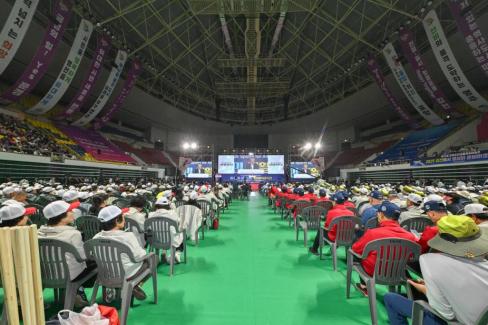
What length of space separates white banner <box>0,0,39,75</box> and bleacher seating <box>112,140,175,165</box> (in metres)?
17.7

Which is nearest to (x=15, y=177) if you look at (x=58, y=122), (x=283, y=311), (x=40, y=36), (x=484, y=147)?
(x=40, y=36)

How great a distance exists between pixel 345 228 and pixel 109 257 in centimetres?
365

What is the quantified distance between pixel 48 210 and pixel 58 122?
23825 mm

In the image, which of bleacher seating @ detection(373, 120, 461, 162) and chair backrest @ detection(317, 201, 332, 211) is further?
bleacher seating @ detection(373, 120, 461, 162)

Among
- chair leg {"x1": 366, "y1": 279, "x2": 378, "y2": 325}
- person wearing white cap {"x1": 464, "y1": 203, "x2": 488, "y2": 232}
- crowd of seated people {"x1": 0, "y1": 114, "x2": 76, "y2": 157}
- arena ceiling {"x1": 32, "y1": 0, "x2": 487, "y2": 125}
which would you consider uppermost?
arena ceiling {"x1": 32, "y1": 0, "x2": 487, "y2": 125}

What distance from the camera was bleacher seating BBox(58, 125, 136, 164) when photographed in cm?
2174

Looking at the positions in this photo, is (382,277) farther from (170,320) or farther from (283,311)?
(170,320)

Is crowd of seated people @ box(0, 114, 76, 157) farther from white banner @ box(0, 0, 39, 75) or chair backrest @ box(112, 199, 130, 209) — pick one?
chair backrest @ box(112, 199, 130, 209)

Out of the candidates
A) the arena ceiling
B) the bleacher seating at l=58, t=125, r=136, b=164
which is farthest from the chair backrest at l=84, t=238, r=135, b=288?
the bleacher seating at l=58, t=125, r=136, b=164

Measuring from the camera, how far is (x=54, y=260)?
2703mm

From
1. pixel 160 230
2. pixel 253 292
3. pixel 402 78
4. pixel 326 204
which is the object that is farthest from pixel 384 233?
pixel 402 78

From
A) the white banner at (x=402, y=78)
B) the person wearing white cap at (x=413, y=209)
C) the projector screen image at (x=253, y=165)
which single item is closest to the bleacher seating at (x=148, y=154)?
the projector screen image at (x=253, y=165)

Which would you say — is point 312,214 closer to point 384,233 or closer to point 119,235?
point 384,233

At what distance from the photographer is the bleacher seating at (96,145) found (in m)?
21.7
